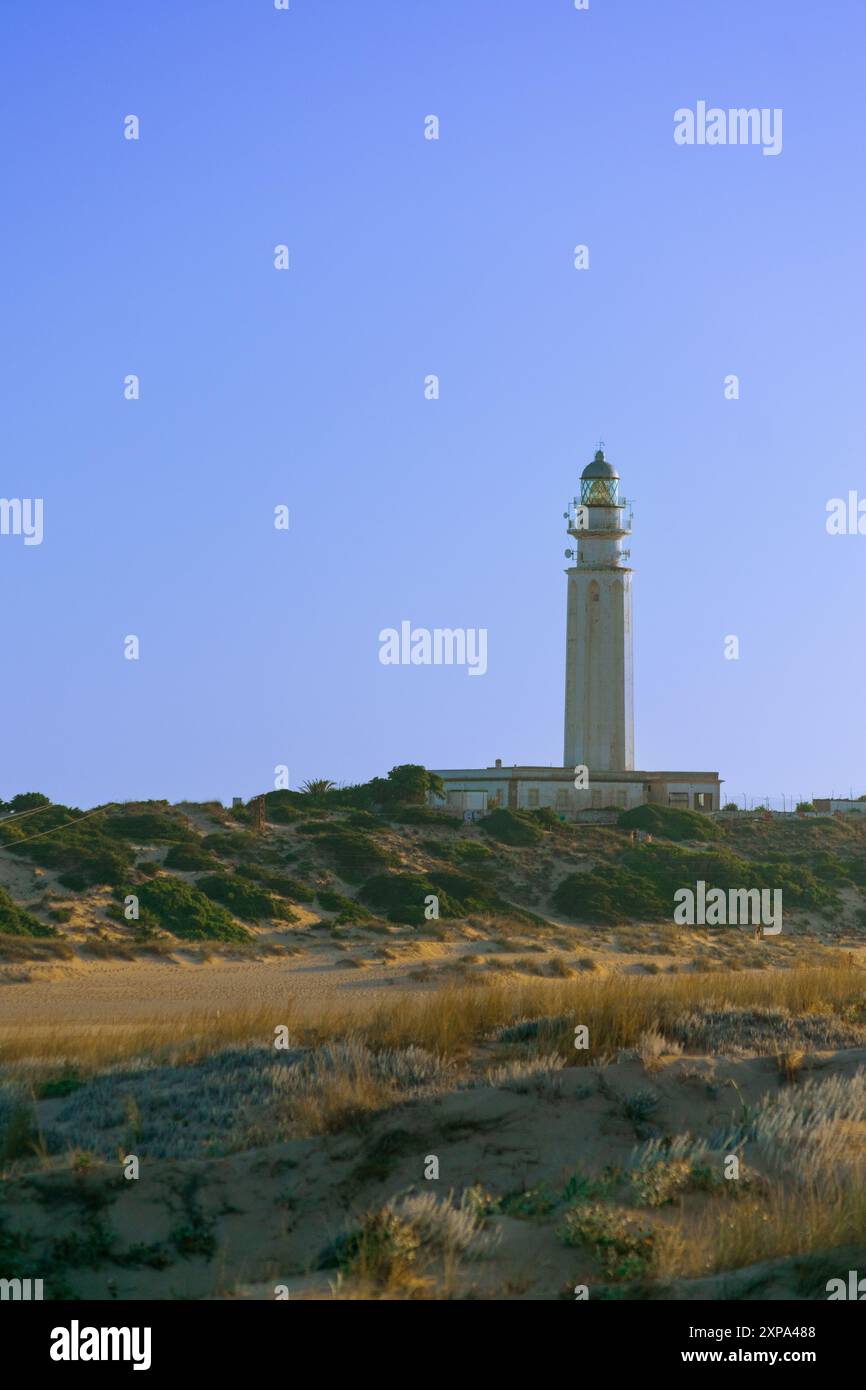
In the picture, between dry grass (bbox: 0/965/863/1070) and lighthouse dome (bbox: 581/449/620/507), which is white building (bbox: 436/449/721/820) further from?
dry grass (bbox: 0/965/863/1070)

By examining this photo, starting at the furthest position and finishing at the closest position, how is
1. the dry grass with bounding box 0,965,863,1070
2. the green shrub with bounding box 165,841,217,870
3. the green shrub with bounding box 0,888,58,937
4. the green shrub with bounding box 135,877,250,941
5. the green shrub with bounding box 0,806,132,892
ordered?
the green shrub with bounding box 165,841,217,870
the green shrub with bounding box 0,806,132,892
the green shrub with bounding box 135,877,250,941
the green shrub with bounding box 0,888,58,937
the dry grass with bounding box 0,965,863,1070

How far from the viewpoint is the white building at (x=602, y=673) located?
64500 mm

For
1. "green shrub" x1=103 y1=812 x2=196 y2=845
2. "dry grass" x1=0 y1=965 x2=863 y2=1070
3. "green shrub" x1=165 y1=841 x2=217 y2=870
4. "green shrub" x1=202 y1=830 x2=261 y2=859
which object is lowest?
"dry grass" x1=0 y1=965 x2=863 y2=1070

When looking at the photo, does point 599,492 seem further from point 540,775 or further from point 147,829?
point 147,829

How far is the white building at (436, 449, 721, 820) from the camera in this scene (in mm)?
64500

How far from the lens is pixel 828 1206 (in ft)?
36.6

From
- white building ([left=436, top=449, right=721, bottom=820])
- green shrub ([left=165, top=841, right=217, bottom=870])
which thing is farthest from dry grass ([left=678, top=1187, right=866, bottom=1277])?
white building ([left=436, top=449, right=721, bottom=820])

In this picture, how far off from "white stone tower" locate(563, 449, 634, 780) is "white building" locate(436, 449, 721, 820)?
0.13 ft

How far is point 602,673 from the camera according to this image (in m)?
65.7

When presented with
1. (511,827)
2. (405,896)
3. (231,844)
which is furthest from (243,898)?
(511,827)

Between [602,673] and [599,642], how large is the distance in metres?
1.24

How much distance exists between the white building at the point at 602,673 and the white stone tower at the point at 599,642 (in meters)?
0.04

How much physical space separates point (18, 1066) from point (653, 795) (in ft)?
161
